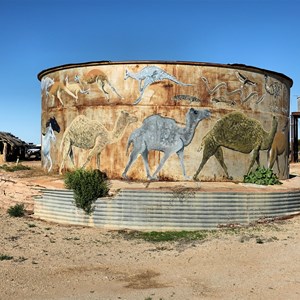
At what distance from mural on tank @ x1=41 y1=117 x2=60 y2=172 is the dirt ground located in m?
4.49

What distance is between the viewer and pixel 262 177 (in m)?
15.4

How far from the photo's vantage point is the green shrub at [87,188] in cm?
1277

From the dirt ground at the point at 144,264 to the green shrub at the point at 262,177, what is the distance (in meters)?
2.55

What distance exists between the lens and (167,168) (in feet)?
47.9

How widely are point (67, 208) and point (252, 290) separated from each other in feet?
24.3

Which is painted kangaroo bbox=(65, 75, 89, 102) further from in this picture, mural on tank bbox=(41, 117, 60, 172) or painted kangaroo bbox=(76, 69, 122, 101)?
mural on tank bbox=(41, 117, 60, 172)

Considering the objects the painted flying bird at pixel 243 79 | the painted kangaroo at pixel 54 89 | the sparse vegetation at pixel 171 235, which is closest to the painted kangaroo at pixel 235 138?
the painted flying bird at pixel 243 79

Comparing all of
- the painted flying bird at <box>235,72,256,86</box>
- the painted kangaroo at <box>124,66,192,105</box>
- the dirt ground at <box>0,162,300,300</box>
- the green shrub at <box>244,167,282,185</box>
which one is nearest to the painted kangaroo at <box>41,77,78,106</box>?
the painted kangaroo at <box>124,66,192,105</box>

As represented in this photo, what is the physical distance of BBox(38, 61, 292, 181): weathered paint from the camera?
14688 millimetres

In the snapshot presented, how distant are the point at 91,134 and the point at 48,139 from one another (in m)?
2.73

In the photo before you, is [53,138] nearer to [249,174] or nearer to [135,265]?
[249,174]

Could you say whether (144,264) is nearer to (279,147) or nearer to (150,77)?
(150,77)

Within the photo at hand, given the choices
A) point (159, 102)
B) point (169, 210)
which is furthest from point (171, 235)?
point (159, 102)

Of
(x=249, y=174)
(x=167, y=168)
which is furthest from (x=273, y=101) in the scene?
(x=167, y=168)
